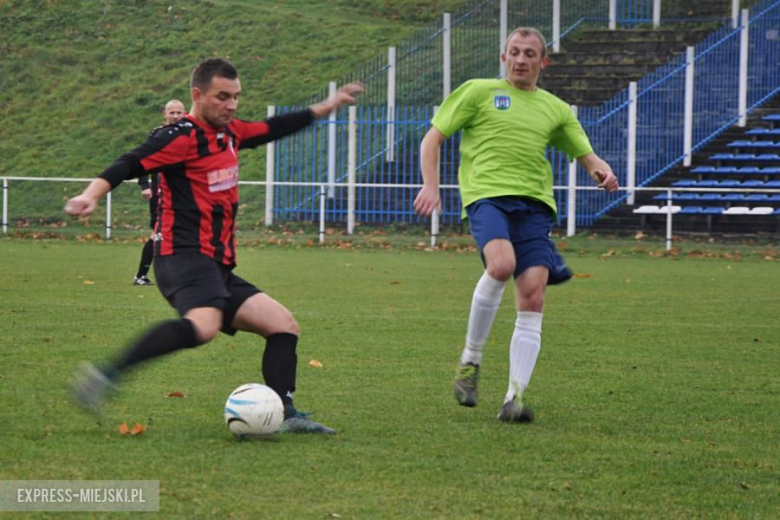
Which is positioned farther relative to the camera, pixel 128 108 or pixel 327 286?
pixel 128 108

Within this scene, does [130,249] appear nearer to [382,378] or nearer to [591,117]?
[591,117]

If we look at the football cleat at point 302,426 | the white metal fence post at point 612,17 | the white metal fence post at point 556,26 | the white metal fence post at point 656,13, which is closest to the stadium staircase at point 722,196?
the white metal fence post at point 556,26

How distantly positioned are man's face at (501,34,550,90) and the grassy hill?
23516mm

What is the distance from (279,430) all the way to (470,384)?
4.08 ft

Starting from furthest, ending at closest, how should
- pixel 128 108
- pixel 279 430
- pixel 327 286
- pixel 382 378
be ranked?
pixel 128 108
pixel 327 286
pixel 382 378
pixel 279 430

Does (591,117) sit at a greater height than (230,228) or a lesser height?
greater

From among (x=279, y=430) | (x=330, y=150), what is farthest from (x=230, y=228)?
(x=330, y=150)

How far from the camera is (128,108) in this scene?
113 feet

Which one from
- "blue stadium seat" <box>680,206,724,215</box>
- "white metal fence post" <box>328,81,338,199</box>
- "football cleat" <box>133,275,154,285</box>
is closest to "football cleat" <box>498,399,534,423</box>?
"football cleat" <box>133,275,154,285</box>

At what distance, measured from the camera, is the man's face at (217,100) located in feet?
20.2

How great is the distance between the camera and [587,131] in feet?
87.5

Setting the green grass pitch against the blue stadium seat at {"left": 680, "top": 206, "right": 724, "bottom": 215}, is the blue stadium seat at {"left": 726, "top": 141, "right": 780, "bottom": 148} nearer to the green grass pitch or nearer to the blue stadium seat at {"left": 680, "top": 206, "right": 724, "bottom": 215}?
the blue stadium seat at {"left": 680, "top": 206, "right": 724, "bottom": 215}

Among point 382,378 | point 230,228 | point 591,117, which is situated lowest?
point 382,378

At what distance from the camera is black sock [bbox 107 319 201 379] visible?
5.84 meters
